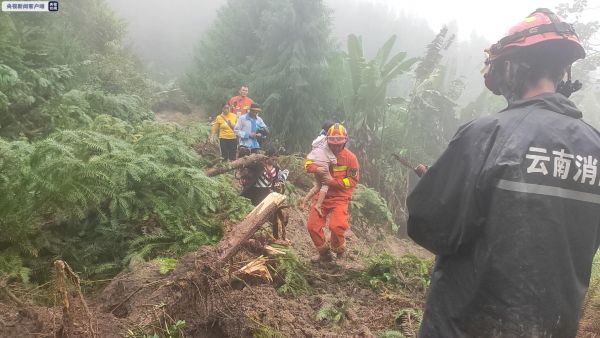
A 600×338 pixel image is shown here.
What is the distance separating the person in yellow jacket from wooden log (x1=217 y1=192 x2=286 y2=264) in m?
5.55

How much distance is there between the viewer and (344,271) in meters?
5.63

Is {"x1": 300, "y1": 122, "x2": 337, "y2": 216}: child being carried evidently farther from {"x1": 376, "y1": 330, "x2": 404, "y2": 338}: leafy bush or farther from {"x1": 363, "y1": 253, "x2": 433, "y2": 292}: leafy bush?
{"x1": 376, "y1": 330, "x2": 404, "y2": 338}: leafy bush

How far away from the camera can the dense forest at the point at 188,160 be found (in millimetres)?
4090

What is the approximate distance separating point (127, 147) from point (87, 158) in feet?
2.11

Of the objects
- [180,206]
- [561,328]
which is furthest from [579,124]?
[180,206]

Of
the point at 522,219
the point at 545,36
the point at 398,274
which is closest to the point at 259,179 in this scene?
the point at 398,274

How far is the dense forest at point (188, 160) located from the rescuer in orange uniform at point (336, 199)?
620 millimetres

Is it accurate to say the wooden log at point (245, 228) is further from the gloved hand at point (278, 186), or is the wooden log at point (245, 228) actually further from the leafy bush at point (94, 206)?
the gloved hand at point (278, 186)

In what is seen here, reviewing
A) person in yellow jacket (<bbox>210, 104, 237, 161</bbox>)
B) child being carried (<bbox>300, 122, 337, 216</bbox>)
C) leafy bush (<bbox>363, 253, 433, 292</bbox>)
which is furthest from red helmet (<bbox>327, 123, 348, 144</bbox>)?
person in yellow jacket (<bbox>210, 104, 237, 161</bbox>)

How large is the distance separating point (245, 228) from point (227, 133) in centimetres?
645

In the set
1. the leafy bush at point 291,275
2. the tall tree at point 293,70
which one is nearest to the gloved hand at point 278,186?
the leafy bush at point 291,275

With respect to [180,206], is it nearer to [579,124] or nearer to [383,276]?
[383,276]

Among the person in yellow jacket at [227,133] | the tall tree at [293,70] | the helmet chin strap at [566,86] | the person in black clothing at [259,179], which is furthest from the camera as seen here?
the tall tree at [293,70]

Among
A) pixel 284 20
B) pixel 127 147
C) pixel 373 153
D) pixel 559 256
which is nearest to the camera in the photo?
pixel 559 256
